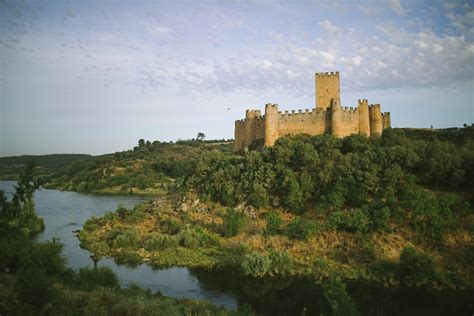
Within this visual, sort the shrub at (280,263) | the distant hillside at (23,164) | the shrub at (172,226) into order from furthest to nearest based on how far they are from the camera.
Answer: the distant hillside at (23,164) → the shrub at (172,226) → the shrub at (280,263)

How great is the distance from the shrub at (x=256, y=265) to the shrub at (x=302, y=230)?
155 inches

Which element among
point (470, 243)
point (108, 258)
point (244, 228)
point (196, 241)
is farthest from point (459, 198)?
point (108, 258)

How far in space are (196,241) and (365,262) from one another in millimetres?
10615

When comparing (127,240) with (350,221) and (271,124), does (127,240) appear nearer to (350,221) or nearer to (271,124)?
(271,124)

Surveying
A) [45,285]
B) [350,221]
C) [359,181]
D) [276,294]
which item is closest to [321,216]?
[350,221]

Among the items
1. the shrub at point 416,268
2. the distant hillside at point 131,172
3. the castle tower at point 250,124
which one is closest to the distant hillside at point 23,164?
the distant hillside at point 131,172

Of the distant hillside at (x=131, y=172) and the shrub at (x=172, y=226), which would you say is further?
the distant hillside at (x=131, y=172)

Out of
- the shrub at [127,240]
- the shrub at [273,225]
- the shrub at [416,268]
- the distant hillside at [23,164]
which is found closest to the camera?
the shrub at [416,268]

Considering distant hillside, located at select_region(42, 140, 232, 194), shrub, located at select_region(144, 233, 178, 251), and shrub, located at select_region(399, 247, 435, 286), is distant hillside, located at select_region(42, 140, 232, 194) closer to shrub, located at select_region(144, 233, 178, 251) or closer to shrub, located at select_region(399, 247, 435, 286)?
shrub, located at select_region(144, 233, 178, 251)

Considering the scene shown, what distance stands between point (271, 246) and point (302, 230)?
2.18 metres

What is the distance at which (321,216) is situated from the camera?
28547 millimetres

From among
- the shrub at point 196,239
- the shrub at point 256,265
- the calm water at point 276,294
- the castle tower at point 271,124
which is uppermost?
the castle tower at point 271,124

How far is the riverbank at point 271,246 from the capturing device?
2278cm

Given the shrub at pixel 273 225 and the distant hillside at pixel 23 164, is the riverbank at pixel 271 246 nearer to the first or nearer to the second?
the shrub at pixel 273 225
